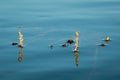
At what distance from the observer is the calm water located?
33.9 feet

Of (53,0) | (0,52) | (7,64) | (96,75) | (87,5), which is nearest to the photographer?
(96,75)

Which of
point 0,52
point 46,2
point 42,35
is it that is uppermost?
point 46,2

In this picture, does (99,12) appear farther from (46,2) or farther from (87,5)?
(46,2)

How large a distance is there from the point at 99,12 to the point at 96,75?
717cm

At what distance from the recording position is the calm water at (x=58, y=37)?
407 inches

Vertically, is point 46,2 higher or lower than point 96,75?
higher

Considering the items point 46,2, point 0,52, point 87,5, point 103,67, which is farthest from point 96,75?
point 46,2

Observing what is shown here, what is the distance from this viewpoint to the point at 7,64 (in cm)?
1092

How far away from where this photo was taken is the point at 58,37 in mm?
13164

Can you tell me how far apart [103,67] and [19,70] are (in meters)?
2.43

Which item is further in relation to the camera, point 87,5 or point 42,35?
point 87,5

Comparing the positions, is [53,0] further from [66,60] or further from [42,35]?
[66,60]

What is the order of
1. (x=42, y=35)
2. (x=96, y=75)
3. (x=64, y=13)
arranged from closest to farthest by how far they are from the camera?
(x=96, y=75)
(x=42, y=35)
(x=64, y=13)

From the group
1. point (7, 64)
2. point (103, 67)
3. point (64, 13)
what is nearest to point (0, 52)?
point (7, 64)
